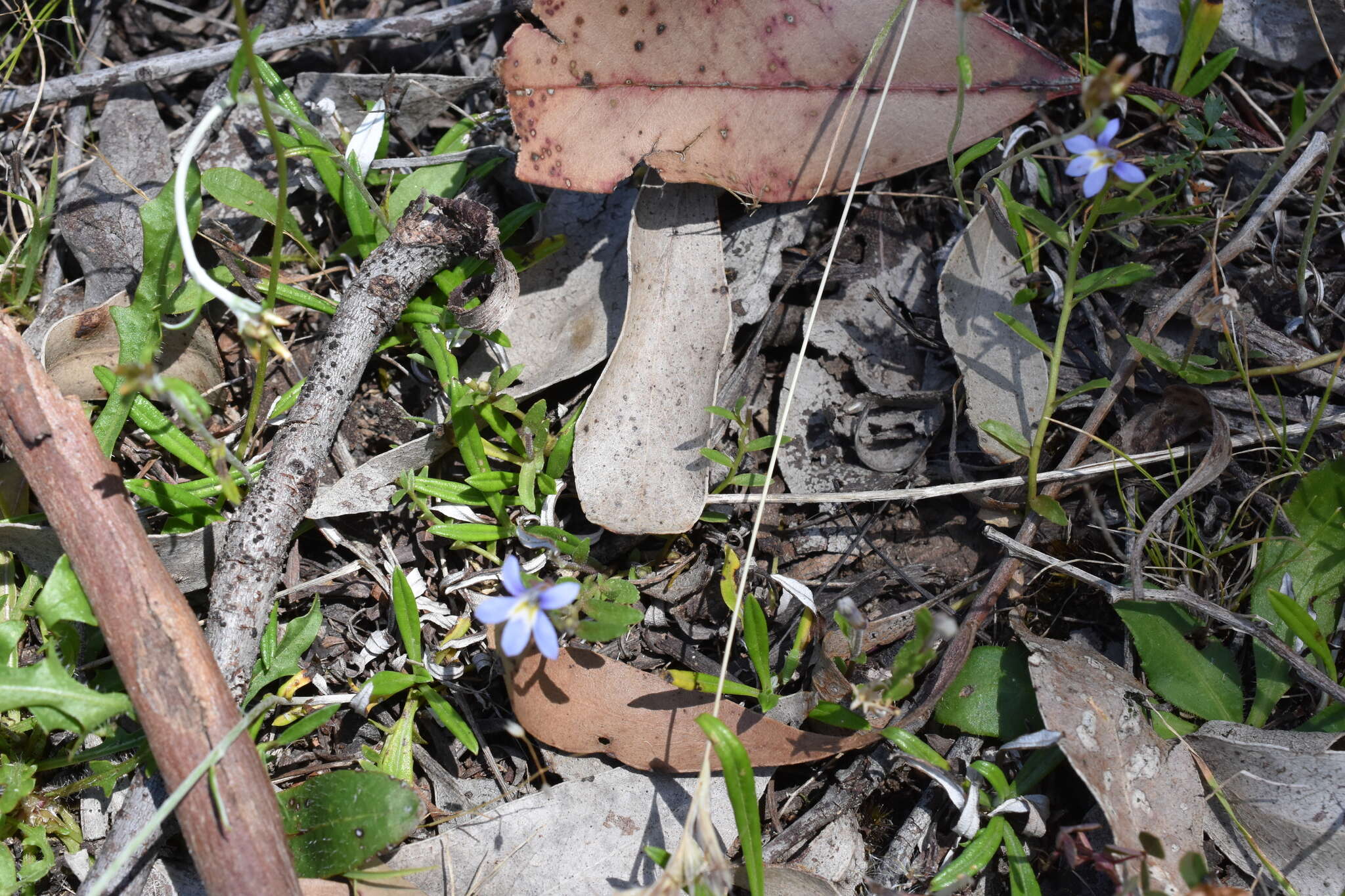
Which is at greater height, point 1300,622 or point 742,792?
point 1300,622

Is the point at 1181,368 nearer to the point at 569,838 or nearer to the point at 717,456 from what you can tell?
the point at 717,456

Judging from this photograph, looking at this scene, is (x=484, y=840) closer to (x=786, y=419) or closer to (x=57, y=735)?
(x=57, y=735)

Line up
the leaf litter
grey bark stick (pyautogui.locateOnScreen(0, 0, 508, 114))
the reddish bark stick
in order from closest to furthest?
the reddish bark stick < the leaf litter < grey bark stick (pyautogui.locateOnScreen(0, 0, 508, 114))

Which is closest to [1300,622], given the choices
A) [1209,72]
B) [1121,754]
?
[1121,754]

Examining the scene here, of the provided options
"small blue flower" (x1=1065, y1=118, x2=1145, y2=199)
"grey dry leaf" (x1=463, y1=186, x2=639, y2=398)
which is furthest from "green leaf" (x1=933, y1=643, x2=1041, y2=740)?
"grey dry leaf" (x1=463, y1=186, x2=639, y2=398)

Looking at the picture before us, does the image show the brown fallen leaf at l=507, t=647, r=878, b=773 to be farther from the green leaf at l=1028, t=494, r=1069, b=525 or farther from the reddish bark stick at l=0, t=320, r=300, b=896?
the green leaf at l=1028, t=494, r=1069, b=525
